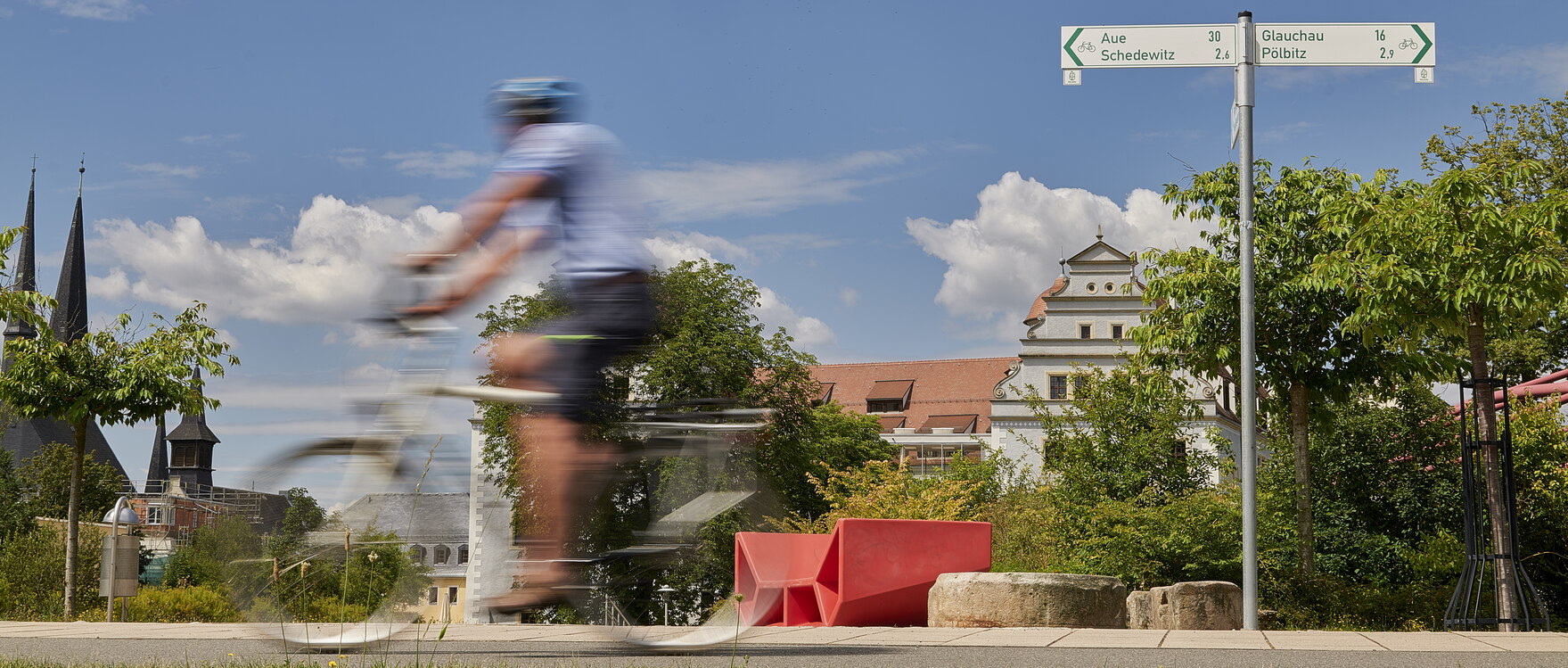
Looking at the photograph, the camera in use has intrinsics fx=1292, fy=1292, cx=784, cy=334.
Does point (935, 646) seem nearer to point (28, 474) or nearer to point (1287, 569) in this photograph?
point (1287, 569)

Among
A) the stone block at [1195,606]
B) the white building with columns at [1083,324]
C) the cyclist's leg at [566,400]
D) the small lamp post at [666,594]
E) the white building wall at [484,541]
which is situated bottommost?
the stone block at [1195,606]

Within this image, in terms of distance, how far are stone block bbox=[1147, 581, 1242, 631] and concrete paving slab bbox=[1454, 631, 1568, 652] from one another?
3722 mm

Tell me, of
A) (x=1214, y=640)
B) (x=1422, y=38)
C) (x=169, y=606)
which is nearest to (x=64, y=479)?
(x=169, y=606)

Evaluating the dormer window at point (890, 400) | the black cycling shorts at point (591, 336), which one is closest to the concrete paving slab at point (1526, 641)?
the black cycling shorts at point (591, 336)

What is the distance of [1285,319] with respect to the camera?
1565 centimetres

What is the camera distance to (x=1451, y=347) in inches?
646

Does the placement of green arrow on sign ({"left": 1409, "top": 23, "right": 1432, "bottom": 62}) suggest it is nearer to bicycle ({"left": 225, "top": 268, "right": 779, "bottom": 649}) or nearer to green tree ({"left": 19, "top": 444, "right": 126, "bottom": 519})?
bicycle ({"left": 225, "top": 268, "right": 779, "bottom": 649})

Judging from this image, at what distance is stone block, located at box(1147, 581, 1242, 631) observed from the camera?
9.23 meters

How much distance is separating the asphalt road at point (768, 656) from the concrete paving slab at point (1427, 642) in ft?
0.47

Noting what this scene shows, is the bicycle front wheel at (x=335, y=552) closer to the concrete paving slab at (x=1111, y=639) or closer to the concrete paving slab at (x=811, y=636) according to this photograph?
the concrete paving slab at (x=811, y=636)

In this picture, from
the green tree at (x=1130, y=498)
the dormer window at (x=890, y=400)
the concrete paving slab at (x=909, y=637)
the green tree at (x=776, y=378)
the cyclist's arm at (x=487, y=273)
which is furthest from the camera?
the dormer window at (x=890, y=400)

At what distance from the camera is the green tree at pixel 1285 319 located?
15430 millimetres

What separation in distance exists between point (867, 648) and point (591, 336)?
59.9 inches

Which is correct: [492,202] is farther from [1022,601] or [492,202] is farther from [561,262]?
[1022,601]
